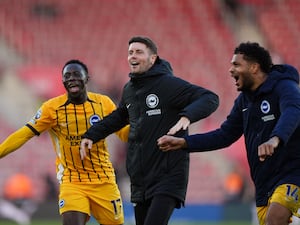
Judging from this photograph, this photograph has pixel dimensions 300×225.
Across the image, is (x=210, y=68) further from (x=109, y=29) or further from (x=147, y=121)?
(x=147, y=121)

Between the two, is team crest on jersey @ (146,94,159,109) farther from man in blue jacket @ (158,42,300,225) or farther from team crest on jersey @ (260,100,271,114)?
team crest on jersey @ (260,100,271,114)

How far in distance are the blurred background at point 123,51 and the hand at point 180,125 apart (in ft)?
43.3

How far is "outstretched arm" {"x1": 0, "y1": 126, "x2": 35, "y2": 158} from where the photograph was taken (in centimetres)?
1023

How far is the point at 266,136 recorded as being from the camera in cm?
846

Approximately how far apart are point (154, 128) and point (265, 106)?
1.21 m

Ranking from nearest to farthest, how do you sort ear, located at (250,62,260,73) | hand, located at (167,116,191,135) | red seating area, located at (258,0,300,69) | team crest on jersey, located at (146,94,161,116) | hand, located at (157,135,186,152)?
hand, located at (157,135,186,152) → hand, located at (167,116,191,135) → ear, located at (250,62,260,73) → team crest on jersey, located at (146,94,161,116) → red seating area, located at (258,0,300,69)

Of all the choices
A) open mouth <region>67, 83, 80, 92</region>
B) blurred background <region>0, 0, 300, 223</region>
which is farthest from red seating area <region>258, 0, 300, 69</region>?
open mouth <region>67, 83, 80, 92</region>

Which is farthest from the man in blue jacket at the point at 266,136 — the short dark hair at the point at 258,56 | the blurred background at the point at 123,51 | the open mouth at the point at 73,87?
the blurred background at the point at 123,51

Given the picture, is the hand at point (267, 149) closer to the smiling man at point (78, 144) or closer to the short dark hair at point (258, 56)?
the short dark hair at point (258, 56)

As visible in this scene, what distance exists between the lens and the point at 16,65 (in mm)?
24094

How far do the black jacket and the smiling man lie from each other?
116 centimetres

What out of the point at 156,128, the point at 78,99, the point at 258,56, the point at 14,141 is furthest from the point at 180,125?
the point at 14,141

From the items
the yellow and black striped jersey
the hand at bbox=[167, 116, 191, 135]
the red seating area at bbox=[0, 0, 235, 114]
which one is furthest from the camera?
the red seating area at bbox=[0, 0, 235, 114]

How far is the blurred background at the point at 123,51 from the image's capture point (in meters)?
22.9
